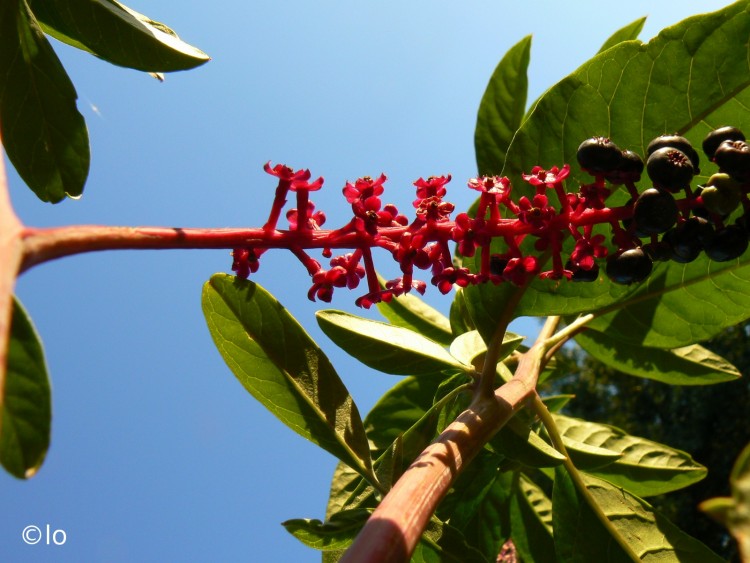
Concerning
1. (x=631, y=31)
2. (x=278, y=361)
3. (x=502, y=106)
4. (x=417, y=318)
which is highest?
(x=631, y=31)

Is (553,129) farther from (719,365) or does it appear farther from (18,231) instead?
(719,365)

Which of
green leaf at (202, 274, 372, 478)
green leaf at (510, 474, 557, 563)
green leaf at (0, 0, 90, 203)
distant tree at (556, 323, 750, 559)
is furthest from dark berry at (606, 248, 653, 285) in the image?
distant tree at (556, 323, 750, 559)

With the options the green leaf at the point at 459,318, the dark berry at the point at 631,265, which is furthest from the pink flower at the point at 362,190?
the green leaf at the point at 459,318

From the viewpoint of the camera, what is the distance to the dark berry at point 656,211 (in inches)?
68.2

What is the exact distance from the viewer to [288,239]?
6.27 feet

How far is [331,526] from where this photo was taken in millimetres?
1985

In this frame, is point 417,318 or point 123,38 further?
point 417,318

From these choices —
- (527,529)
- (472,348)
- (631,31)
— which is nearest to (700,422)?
(527,529)

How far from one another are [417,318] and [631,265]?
187 cm

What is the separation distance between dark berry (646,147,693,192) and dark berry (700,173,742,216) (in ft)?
0.20

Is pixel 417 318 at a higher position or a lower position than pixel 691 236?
higher

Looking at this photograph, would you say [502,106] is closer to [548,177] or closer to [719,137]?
[548,177]

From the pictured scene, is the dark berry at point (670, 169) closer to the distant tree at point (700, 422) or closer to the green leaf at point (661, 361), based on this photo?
the green leaf at point (661, 361)

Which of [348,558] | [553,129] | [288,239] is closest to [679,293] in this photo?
[553,129]
